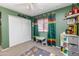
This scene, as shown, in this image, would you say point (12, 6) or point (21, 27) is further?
point (21, 27)

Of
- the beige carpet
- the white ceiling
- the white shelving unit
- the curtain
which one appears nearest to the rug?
the beige carpet

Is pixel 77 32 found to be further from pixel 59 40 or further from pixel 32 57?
pixel 32 57

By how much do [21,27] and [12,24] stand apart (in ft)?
0.57

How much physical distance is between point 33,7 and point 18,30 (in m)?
0.47

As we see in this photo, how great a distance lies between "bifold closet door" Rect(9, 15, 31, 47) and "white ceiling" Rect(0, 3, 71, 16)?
15cm

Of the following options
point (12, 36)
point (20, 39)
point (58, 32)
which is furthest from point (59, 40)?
point (12, 36)

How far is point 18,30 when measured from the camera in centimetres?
135

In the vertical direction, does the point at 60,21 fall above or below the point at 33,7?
below

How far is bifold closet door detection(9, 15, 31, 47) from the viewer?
1.27 m

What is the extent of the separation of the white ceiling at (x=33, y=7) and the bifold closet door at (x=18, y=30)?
0.48 ft

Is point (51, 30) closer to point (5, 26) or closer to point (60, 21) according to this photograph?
point (60, 21)

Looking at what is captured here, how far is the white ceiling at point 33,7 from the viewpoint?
1.21 metres

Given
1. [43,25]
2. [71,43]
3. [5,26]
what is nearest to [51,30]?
[43,25]

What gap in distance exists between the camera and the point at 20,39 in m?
1.33
